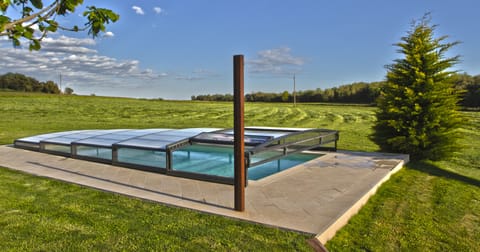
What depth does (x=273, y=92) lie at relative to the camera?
6481cm

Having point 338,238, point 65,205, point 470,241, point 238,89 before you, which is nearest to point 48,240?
point 65,205

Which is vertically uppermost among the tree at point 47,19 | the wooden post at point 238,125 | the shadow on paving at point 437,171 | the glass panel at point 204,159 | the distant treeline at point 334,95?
the distant treeline at point 334,95

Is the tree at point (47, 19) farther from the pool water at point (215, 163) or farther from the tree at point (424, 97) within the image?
the tree at point (424, 97)

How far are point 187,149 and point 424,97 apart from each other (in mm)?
5966

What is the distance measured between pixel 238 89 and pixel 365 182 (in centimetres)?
312

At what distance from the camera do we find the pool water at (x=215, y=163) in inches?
264

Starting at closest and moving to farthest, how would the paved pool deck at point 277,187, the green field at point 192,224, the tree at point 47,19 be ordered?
the tree at point 47,19
the green field at point 192,224
the paved pool deck at point 277,187

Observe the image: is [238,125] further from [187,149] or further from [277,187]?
[187,149]

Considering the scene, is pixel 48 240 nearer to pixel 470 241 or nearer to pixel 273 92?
pixel 470 241

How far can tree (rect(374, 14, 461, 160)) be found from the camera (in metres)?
7.98

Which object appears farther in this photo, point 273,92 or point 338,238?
point 273,92

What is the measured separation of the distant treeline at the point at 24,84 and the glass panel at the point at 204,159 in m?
55.7

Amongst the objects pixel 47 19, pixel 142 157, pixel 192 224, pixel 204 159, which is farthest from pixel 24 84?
pixel 47 19

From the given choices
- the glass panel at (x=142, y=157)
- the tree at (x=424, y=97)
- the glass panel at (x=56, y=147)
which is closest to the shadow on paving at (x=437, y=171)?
the tree at (x=424, y=97)
